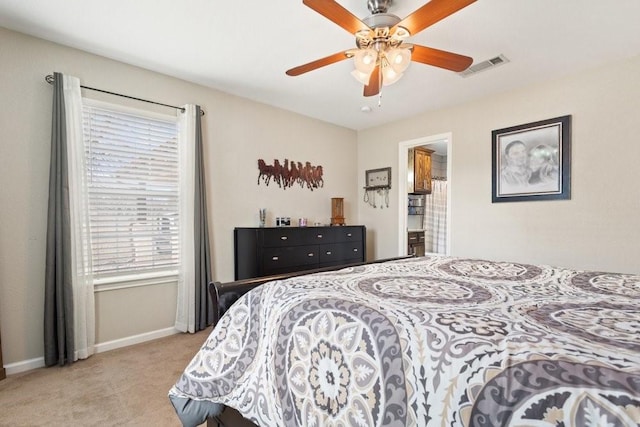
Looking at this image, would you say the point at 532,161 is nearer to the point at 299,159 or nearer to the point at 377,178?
the point at 377,178

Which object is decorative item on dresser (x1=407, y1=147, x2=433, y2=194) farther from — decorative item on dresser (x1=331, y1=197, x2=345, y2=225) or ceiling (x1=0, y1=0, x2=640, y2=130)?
ceiling (x1=0, y1=0, x2=640, y2=130)

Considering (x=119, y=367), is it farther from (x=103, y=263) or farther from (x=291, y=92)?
(x=291, y=92)

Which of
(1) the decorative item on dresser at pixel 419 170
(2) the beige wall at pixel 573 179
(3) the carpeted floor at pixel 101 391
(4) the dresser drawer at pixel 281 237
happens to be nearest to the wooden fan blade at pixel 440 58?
(2) the beige wall at pixel 573 179

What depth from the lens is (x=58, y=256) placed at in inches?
91.4

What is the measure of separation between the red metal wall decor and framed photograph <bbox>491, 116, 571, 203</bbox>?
2.15 metres

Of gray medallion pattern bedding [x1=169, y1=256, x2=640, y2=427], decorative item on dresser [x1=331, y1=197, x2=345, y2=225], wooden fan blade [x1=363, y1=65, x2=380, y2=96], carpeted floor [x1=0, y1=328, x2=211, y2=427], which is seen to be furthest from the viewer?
decorative item on dresser [x1=331, y1=197, x2=345, y2=225]

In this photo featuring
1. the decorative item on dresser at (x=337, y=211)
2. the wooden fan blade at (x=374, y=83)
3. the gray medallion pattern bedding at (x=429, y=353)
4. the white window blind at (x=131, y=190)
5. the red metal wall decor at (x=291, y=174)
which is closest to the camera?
the gray medallion pattern bedding at (x=429, y=353)

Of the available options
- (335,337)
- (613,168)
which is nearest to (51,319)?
(335,337)

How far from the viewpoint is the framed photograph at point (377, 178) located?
4.42 m

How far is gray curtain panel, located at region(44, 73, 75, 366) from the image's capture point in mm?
2303

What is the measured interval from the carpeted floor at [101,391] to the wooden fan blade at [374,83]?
2454 mm

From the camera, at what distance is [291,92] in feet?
11.0

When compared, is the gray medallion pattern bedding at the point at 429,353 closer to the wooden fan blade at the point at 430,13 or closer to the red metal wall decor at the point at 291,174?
the wooden fan blade at the point at 430,13

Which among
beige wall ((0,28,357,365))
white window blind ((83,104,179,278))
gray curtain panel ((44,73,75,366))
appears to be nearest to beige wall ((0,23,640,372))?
beige wall ((0,28,357,365))
